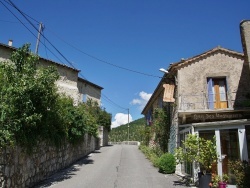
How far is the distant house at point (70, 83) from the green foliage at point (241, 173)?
32.7 ft

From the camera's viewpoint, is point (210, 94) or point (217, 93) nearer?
point (210, 94)

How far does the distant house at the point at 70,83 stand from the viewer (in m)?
25.2

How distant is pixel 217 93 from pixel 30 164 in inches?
471

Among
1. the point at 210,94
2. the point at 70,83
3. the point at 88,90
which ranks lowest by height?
the point at 210,94

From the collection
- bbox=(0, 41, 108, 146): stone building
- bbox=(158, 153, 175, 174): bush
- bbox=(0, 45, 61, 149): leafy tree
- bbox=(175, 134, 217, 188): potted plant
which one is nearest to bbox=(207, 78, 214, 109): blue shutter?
bbox=(158, 153, 175, 174): bush

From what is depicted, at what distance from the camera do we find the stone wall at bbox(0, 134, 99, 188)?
335 inches

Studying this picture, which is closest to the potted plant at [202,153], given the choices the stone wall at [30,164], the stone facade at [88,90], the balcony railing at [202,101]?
the balcony railing at [202,101]

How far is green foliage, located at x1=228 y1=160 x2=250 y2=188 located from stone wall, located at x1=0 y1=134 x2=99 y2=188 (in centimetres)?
860

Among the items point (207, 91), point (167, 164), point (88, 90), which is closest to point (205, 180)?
point (167, 164)

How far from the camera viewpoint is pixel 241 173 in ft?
33.4

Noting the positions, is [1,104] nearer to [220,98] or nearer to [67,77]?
[220,98]

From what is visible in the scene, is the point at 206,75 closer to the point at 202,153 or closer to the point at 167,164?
the point at 167,164

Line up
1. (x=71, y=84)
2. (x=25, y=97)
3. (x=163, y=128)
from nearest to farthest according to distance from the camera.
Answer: (x=25, y=97), (x=163, y=128), (x=71, y=84)

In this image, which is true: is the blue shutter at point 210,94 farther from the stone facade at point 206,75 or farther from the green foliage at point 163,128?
the green foliage at point 163,128
